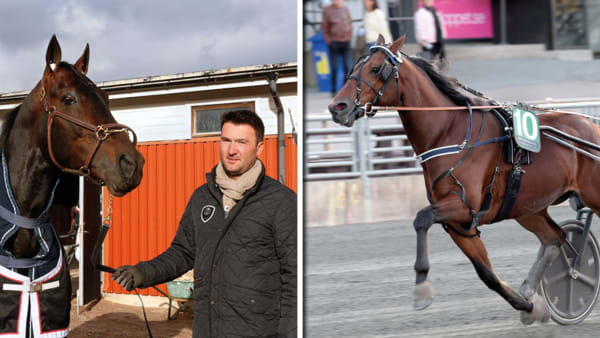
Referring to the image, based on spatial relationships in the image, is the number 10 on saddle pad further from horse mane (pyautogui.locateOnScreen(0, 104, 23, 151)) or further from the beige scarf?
horse mane (pyautogui.locateOnScreen(0, 104, 23, 151))

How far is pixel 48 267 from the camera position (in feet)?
7.39

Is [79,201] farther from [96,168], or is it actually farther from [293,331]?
[293,331]

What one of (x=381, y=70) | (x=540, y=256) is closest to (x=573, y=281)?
(x=540, y=256)

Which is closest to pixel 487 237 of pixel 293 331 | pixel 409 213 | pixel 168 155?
pixel 409 213

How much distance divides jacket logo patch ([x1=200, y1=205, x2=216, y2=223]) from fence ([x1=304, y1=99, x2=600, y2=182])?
146 cm

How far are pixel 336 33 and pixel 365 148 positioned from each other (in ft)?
A: 5.40

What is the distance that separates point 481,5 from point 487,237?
186cm

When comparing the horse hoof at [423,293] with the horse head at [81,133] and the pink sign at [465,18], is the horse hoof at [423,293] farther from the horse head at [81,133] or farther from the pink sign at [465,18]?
the pink sign at [465,18]

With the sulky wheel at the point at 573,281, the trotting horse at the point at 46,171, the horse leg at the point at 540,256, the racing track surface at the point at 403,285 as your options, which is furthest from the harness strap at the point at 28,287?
the sulky wheel at the point at 573,281

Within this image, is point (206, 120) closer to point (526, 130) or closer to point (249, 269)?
point (526, 130)

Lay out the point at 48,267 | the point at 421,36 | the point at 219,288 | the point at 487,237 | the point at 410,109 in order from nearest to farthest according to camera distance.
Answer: the point at 219,288 → the point at 48,267 → the point at 410,109 → the point at 421,36 → the point at 487,237

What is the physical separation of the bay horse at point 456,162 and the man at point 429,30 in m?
0.22

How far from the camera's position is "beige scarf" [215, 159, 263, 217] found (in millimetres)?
2107

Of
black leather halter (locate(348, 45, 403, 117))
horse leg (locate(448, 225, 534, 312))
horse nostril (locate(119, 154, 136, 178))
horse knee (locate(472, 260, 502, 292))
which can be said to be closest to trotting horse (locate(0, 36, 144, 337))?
horse nostril (locate(119, 154, 136, 178))
